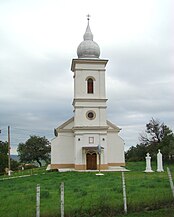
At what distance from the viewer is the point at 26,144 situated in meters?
75.8

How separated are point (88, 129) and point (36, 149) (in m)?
37.6

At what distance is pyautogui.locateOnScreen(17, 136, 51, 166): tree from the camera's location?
75.2 meters

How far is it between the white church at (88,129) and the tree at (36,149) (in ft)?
111

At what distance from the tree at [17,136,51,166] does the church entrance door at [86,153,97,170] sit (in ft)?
118

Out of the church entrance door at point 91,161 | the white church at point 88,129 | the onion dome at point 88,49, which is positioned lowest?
the church entrance door at point 91,161

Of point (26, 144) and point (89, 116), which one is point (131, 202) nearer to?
point (89, 116)

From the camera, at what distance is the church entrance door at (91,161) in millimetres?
40031

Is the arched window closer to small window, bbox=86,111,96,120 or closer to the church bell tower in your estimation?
the church bell tower

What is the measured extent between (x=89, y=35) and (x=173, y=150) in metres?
19.6

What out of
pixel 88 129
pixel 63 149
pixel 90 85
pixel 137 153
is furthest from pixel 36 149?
pixel 88 129

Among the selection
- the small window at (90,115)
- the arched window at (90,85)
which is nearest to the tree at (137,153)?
the small window at (90,115)

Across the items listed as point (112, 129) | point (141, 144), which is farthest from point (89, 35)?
point (141, 144)

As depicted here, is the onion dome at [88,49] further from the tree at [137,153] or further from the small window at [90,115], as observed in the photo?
the tree at [137,153]

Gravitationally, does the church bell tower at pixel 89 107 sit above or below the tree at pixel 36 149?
above
